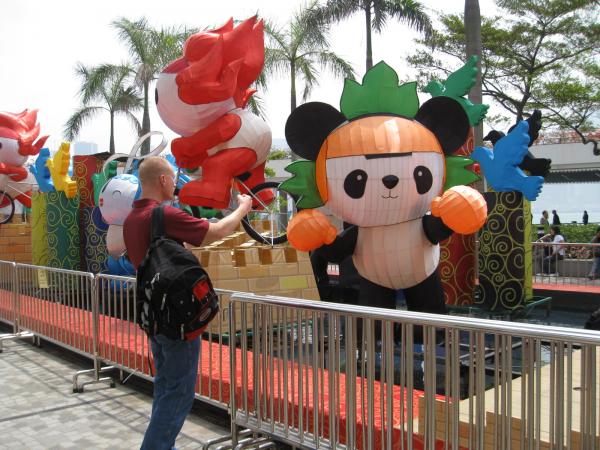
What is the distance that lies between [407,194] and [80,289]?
368 cm

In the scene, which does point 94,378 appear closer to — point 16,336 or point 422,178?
point 16,336

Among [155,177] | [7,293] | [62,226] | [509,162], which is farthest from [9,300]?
[509,162]

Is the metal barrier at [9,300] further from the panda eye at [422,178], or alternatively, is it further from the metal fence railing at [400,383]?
the panda eye at [422,178]

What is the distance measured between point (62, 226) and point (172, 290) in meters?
8.86

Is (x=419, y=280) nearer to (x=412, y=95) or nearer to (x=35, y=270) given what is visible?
(x=412, y=95)

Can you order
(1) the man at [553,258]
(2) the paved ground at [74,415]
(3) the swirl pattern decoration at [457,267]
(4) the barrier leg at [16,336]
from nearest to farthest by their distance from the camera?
(2) the paved ground at [74,415], (4) the barrier leg at [16,336], (3) the swirl pattern decoration at [457,267], (1) the man at [553,258]

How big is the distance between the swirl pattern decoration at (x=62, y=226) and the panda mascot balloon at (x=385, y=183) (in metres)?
7.18

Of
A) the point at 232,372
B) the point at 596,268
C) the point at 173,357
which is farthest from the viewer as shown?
the point at 596,268

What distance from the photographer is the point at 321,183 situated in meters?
5.27

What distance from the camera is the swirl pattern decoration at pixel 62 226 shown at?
1122cm

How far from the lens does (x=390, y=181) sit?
4.92 m

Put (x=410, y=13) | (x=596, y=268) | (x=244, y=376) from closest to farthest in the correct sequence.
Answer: (x=244, y=376) → (x=596, y=268) → (x=410, y=13)

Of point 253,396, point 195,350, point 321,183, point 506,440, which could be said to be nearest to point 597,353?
point 506,440

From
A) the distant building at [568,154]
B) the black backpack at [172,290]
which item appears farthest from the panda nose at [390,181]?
A: the distant building at [568,154]
